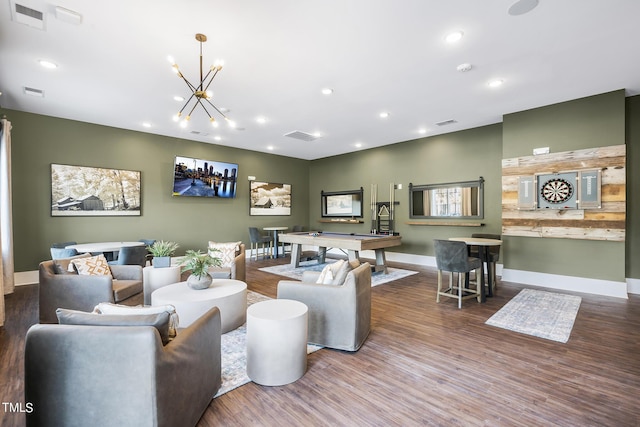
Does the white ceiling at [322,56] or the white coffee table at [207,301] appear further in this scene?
the white coffee table at [207,301]

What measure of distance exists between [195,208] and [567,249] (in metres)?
8.10

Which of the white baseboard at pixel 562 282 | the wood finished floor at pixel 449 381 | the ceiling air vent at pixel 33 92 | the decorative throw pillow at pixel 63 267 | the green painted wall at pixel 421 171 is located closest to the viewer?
the wood finished floor at pixel 449 381

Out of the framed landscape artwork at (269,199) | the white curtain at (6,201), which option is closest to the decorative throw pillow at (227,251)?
the white curtain at (6,201)

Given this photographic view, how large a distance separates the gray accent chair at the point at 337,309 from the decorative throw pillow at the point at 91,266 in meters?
2.63

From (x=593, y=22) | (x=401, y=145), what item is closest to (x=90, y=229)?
(x=401, y=145)

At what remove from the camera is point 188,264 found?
3359 mm

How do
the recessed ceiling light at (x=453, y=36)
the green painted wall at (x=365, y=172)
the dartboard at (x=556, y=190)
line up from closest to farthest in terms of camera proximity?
the recessed ceiling light at (x=453, y=36), the green painted wall at (x=365, y=172), the dartboard at (x=556, y=190)

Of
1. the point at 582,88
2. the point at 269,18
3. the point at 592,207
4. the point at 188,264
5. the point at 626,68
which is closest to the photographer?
the point at 269,18

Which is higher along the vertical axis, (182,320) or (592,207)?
(592,207)

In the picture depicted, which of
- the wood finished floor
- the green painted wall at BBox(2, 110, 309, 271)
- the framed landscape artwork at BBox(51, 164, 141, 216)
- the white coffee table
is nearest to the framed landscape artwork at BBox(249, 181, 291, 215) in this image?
the green painted wall at BBox(2, 110, 309, 271)

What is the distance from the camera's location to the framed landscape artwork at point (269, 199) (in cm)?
899

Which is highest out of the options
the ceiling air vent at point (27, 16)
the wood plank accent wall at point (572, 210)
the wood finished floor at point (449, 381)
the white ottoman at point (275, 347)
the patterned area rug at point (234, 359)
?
the ceiling air vent at point (27, 16)

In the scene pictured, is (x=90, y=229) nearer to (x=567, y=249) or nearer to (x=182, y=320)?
(x=182, y=320)

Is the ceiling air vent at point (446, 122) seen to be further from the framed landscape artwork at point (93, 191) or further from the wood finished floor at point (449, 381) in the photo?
the framed landscape artwork at point (93, 191)
